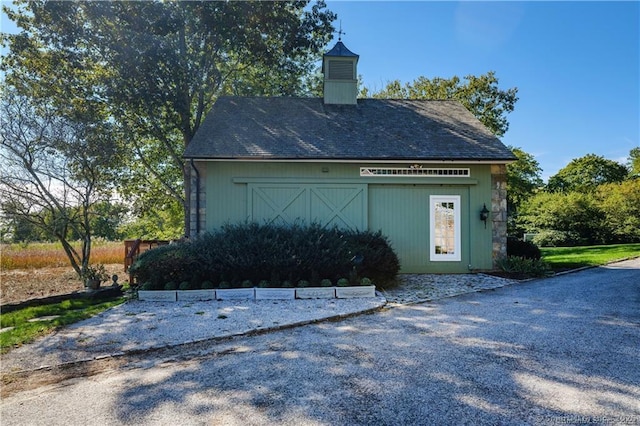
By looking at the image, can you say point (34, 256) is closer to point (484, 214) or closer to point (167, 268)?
point (167, 268)

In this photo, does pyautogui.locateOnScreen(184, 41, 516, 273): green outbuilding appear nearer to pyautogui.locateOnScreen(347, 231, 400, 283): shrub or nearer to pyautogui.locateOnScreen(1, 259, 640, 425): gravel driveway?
pyautogui.locateOnScreen(347, 231, 400, 283): shrub

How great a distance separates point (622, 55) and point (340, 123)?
31.8 ft

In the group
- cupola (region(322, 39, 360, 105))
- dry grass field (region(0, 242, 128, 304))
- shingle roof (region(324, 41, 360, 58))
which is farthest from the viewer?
cupola (region(322, 39, 360, 105))

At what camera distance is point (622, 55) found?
39.2 ft

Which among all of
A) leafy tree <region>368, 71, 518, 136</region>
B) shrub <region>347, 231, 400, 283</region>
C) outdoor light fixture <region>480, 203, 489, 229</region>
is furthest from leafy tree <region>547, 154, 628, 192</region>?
shrub <region>347, 231, 400, 283</region>

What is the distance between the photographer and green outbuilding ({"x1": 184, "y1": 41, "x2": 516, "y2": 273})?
33.5ft

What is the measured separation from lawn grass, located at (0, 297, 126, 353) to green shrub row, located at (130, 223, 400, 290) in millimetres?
1052

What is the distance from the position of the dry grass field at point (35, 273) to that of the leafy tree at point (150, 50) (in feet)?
13.0

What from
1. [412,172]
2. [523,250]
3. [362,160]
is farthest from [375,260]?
[523,250]

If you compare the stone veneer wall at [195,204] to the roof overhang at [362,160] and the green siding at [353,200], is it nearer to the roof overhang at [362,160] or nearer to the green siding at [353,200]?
the green siding at [353,200]

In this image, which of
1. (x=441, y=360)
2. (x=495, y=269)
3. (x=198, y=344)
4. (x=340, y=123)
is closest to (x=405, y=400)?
(x=441, y=360)

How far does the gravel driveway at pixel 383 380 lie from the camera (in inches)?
115

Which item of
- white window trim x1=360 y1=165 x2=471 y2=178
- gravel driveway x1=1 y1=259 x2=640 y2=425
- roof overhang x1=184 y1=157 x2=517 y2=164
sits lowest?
gravel driveway x1=1 y1=259 x2=640 y2=425

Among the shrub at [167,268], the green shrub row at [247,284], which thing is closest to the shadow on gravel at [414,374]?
the green shrub row at [247,284]
